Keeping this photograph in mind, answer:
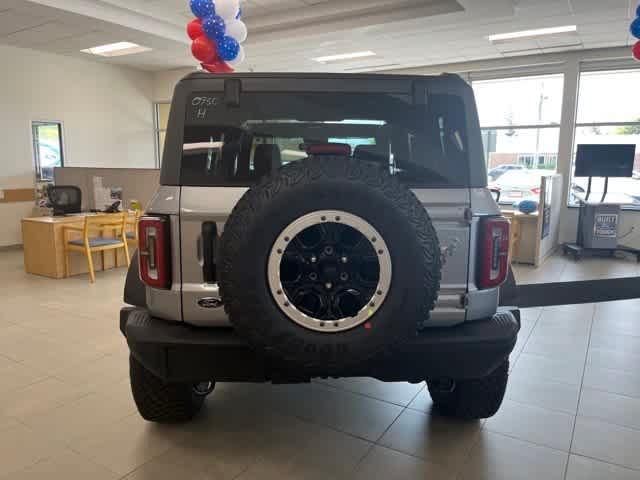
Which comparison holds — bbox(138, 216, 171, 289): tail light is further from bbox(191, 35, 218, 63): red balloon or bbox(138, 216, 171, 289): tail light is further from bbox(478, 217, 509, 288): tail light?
bbox(191, 35, 218, 63): red balloon

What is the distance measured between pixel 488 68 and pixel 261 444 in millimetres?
7857

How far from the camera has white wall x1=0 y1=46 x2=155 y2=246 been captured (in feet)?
23.7

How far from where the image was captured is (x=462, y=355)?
1551mm

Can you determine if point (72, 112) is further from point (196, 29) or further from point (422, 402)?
point (422, 402)

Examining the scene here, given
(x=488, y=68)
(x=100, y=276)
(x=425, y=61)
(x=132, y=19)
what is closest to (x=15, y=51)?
(x=132, y=19)

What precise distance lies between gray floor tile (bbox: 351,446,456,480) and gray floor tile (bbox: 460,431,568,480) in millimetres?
97

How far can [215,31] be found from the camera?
14.3 ft

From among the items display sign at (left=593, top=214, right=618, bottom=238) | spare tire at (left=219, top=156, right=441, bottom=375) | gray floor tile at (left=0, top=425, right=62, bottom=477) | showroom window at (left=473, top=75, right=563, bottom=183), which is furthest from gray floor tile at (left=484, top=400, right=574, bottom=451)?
showroom window at (left=473, top=75, right=563, bottom=183)

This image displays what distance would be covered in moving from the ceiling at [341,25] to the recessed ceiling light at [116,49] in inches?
8.4

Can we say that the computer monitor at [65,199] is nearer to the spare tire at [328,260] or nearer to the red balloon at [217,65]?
the red balloon at [217,65]

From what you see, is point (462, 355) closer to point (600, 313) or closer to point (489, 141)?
point (600, 313)

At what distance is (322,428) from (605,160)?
6486 millimetres

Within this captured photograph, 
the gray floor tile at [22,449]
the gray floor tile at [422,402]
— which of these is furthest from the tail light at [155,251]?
the gray floor tile at [422,402]

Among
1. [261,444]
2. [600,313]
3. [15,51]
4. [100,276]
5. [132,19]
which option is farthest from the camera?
[15,51]
